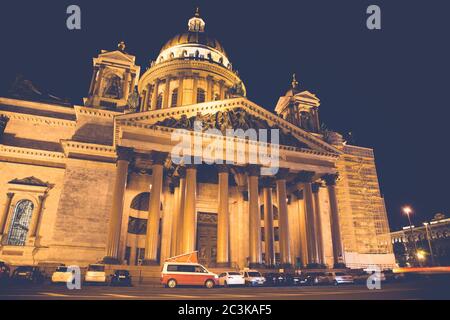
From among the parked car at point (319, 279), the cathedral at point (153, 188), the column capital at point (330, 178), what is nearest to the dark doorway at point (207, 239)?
the cathedral at point (153, 188)

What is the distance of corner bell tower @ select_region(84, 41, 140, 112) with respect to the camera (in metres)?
32.8

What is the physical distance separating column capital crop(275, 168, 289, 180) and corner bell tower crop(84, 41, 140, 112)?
17530mm

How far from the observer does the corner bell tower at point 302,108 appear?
125ft

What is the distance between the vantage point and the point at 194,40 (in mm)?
50031

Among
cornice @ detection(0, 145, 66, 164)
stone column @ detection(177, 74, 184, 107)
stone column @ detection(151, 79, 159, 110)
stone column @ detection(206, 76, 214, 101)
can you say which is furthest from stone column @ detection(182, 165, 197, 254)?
stone column @ detection(151, 79, 159, 110)

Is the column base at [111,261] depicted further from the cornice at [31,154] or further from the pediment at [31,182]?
the cornice at [31,154]

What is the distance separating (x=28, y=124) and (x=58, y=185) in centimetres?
834

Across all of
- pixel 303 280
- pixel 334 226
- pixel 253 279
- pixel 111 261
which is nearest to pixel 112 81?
pixel 111 261

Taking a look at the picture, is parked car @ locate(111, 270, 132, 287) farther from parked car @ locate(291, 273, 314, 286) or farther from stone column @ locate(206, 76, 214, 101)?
stone column @ locate(206, 76, 214, 101)

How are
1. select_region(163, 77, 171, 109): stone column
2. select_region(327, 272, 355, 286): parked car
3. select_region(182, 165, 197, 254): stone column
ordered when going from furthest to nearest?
select_region(163, 77, 171, 109): stone column
select_region(182, 165, 197, 254): stone column
select_region(327, 272, 355, 286): parked car

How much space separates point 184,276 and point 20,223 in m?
17.6

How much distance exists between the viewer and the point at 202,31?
55875 millimetres
